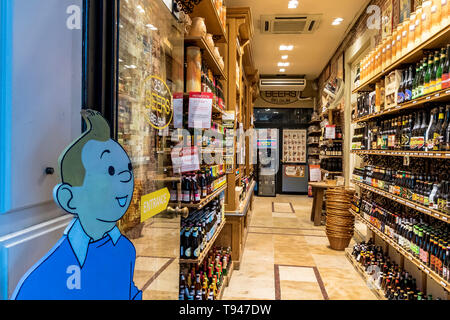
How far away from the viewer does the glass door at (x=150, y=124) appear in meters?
1.22

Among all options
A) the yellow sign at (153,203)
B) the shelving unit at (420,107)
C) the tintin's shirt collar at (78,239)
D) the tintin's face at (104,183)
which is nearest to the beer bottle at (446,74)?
the shelving unit at (420,107)

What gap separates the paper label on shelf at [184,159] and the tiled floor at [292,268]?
69.7 inches

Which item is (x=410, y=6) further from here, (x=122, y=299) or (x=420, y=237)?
(x=122, y=299)

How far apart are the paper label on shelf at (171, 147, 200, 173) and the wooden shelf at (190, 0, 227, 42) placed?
1069 millimetres

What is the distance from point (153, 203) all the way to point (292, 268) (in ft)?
10.5

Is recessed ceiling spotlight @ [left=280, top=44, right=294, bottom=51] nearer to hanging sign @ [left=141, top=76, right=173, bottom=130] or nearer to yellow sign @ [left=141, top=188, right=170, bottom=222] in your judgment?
hanging sign @ [left=141, top=76, right=173, bottom=130]

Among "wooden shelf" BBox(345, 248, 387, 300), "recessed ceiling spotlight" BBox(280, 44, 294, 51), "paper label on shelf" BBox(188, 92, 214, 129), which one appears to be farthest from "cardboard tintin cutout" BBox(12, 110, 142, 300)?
"recessed ceiling spotlight" BBox(280, 44, 294, 51)

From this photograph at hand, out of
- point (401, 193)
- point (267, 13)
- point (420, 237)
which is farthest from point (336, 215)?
point (267, 13)

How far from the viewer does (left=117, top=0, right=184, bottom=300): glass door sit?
1.22 meters

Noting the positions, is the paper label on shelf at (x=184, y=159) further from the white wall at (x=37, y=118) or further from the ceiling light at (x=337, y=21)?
the ceiling light at (x=337, y=21)

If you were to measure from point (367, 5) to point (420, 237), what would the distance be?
423 centimetres

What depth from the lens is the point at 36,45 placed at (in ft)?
2.53

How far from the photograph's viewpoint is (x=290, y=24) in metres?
6.04

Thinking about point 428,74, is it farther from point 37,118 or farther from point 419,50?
point 37,118
